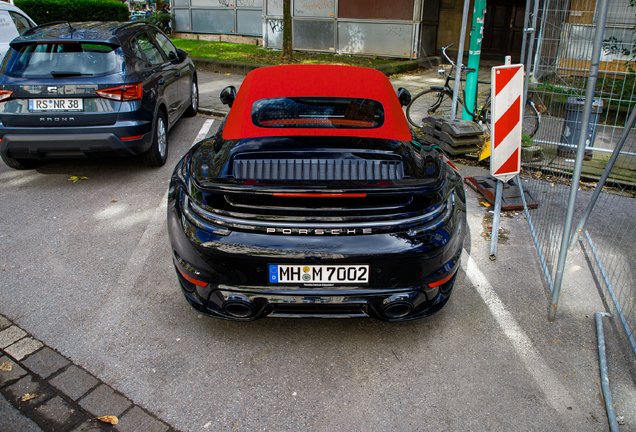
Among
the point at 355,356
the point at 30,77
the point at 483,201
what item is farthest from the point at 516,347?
the point at 30,77

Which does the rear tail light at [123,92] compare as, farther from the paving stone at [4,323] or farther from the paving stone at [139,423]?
the paving stone at [139,423]

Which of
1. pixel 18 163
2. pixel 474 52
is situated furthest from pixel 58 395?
pixel 474 52

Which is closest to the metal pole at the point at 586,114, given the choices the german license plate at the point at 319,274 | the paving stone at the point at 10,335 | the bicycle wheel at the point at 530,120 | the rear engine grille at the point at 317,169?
the rear engine grille at the point at 317,169

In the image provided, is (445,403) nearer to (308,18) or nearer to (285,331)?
(285,331)

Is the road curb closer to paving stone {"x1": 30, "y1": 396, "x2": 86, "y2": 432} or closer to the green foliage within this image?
paving stone {"x1": 30, "y1": 396, "x2": 86, "y2": 432}

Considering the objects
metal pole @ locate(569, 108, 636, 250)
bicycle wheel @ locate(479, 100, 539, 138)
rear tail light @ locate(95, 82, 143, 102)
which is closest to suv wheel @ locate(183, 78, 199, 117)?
rear tail light @ locate(95, 82, 143, 102)

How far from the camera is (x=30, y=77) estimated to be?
522 cm

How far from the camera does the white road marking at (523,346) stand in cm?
264

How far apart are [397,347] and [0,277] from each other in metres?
3.06

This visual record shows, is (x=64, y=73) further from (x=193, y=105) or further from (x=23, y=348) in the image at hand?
(x=193, y=105)

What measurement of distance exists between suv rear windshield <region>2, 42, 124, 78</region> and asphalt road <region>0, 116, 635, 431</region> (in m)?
1.90

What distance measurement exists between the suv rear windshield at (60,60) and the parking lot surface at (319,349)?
193 cm

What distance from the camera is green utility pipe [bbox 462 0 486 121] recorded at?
23.0 ft

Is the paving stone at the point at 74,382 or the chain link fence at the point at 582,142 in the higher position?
the chain link fence at the point at 582,142
